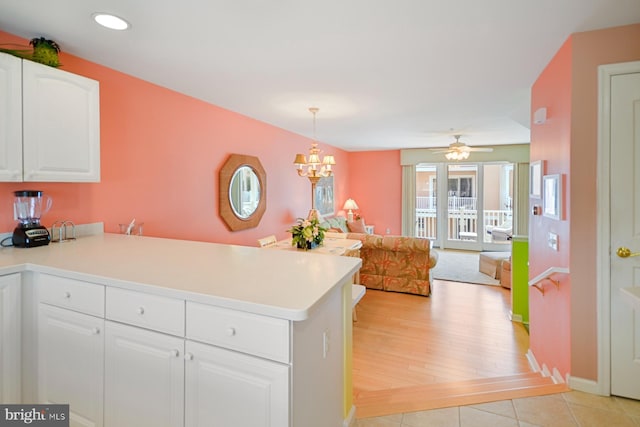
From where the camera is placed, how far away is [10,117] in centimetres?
178

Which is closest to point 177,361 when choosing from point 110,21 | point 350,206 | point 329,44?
point 110,21

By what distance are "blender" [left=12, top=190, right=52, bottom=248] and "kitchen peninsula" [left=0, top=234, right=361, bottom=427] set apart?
9 cm

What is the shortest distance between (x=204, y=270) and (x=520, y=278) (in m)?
3.79

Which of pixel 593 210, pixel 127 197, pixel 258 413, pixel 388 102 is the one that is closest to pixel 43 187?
pixel 127 197

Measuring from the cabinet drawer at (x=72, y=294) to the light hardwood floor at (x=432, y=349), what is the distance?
1526mm

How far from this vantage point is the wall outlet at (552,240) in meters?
2.26

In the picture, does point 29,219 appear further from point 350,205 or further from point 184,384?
point 350,205

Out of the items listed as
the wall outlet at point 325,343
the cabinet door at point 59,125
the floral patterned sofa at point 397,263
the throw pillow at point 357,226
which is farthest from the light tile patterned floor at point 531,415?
the throw pillow at point 357,226

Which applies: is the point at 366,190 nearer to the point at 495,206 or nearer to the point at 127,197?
the point at 495,206

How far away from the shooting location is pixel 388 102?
360 cm

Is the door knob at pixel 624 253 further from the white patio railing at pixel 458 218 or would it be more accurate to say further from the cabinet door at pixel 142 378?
the white patio railing at pixel 458 218

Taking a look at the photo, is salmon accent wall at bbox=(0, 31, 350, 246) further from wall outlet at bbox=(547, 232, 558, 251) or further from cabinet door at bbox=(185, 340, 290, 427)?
wall outlet at bbox=(547, 232, 558, 251)

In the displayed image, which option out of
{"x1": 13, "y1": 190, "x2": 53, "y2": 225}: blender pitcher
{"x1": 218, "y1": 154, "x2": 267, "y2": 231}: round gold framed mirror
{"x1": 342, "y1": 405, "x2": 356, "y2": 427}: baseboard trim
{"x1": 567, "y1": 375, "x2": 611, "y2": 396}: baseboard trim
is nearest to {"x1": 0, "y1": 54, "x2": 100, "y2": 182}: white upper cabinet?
{"x1": 13, "y1": 190, "x2": 53, "y2": 225}: blender pitcher

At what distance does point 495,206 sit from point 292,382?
7969mm
